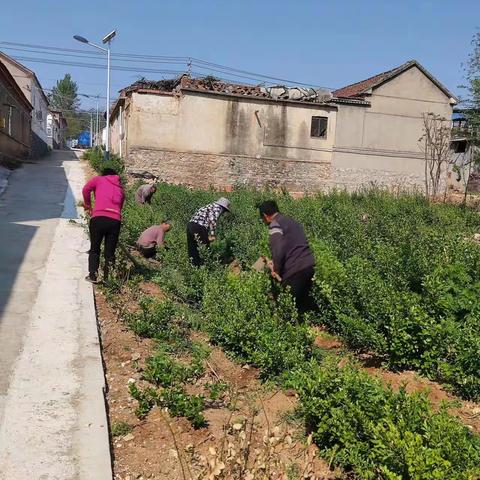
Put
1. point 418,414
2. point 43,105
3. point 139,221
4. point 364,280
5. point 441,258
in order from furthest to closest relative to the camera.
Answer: point 43,105 < point 139,221 < point 441,258 < point 364,280 < point 418,414

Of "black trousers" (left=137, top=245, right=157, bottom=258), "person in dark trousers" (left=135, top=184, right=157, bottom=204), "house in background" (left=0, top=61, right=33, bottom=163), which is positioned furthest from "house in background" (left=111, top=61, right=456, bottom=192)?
"black trousers" (left=137, top=245, right=157, bottom=258)

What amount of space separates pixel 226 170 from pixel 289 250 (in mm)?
17856

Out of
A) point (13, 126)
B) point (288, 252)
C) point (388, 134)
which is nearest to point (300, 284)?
point (288, 252)

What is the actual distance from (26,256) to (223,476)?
20.4 feet

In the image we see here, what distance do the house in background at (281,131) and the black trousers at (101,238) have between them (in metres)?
15.8

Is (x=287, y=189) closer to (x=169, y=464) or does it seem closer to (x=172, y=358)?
(x=172, y=358)

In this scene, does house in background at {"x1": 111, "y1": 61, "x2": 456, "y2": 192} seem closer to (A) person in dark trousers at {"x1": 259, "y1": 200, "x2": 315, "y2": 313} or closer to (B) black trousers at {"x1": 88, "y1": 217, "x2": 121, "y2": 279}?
(B) black trousers at {"x1": 88, "y1": 217, "x2": 121, "y2": 279}

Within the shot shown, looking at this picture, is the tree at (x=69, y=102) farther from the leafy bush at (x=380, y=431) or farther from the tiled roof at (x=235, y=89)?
the leafy bush at (x=380, y=431)

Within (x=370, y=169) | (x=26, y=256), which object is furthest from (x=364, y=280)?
(x=370, y=169)

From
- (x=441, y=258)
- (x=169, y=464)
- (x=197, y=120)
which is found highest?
(x=197, y=120)

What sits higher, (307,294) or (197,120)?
(197,120)

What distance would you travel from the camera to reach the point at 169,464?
3.18m

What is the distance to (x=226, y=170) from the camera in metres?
23.2

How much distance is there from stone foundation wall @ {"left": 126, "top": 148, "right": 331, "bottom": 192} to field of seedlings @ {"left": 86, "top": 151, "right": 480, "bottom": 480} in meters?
13.8
